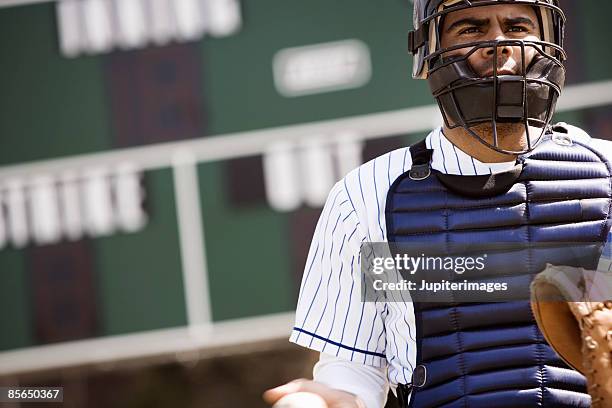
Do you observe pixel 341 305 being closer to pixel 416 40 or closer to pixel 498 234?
pixel 498 234

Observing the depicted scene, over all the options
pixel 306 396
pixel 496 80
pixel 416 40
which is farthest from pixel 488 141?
pixel 306 396

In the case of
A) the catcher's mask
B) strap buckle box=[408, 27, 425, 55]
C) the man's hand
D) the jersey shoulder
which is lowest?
the man's hand

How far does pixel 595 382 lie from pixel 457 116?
63 centimetres

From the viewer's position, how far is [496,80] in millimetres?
2088

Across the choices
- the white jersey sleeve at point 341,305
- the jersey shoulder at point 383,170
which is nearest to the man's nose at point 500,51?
the jersey shoulder at point 383,170

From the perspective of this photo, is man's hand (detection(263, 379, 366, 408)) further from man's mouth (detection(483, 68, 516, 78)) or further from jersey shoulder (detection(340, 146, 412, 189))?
man's mouth (detection(483, 68, 516, 78))

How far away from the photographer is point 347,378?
6.95ft

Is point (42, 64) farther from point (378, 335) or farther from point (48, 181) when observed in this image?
point (378, 335)

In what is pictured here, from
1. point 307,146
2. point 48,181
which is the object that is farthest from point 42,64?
point 307,146

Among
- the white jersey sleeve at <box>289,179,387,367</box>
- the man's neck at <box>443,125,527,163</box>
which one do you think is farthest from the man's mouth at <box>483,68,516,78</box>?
the white jersey sleeve at <box>289,179,387,367</box>

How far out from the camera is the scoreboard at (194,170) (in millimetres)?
5059

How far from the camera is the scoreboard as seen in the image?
5.06 meters

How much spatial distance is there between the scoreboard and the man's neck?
2.80 meters

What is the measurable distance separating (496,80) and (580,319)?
54 centimetres
